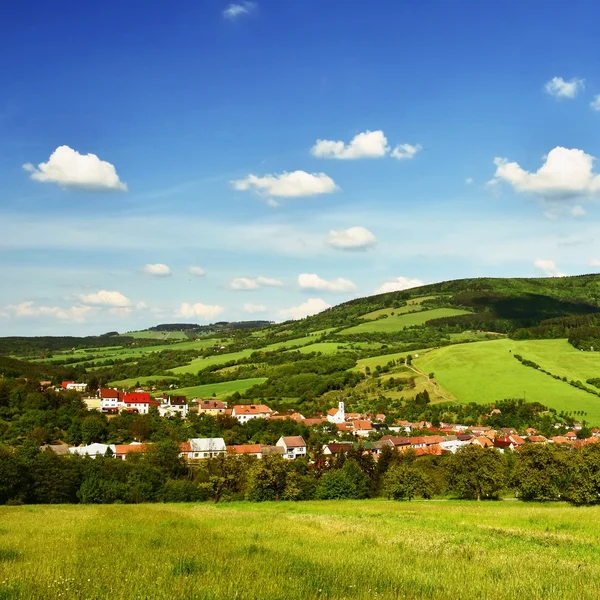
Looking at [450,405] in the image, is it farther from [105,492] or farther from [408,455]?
[105,492]

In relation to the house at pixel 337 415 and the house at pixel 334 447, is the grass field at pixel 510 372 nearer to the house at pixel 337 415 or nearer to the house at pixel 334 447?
the house at pixel 337 415

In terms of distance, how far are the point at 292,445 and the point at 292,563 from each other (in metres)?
106

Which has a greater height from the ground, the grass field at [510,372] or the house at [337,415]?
the grass field at [510,372]

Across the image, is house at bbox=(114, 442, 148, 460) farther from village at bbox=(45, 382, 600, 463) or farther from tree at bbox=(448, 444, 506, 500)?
tree at bbox=(448, 444, 506, 500)

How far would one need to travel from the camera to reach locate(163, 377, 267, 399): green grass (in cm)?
16975

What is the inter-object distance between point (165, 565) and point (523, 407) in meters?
138

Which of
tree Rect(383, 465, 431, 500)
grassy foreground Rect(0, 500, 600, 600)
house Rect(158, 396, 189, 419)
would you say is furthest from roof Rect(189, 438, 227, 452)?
grassy foreground Rect(0, 500, 600, 600)

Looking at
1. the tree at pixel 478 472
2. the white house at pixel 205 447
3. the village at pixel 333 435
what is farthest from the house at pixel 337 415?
the tree at pixel 478 472

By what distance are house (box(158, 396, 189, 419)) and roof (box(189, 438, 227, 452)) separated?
3302 cm

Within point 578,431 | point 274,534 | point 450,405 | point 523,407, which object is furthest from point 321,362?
point 274,534

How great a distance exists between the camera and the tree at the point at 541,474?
5531 centimetres

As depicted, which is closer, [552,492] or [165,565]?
[165,565]

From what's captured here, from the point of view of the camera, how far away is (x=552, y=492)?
182ft

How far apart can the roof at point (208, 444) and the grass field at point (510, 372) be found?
74945mm
